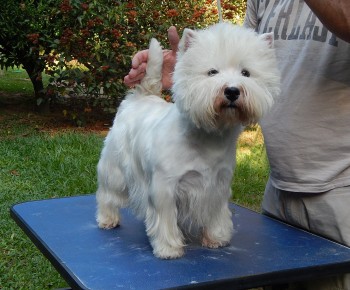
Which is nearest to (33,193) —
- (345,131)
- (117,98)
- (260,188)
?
(260,188)

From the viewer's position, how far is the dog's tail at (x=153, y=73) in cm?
246

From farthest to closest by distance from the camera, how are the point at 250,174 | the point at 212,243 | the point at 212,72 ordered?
1. the point at 250,174
2. the point at 212,243
3. the point at 212,72

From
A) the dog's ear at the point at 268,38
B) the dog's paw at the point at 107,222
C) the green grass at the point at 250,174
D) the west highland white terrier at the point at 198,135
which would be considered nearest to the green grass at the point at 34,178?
the green grass at the point at 250,174

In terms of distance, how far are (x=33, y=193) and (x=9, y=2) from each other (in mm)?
3411

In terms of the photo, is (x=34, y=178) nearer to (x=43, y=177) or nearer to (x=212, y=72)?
(x=43, y=177)

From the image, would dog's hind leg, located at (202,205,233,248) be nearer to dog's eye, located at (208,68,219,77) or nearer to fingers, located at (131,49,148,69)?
dog's eye, located at (208,68,219,77)

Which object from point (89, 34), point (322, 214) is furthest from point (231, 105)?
point (89, 34)

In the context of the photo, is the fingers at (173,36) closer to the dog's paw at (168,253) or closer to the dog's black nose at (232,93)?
the dog's black nose at (232,93)

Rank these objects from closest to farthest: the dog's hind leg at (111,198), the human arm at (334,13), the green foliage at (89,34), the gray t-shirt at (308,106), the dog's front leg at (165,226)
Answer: the human arm at (334,13) < the dog's front leg at (165,226) < the gray t-shirt at (308,106) < the dog's hind leg at (111,198) < the green foliage at (89,34)

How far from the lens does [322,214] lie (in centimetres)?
225

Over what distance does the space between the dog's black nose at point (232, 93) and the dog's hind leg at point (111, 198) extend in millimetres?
743

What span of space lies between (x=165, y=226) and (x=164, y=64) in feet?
2.63

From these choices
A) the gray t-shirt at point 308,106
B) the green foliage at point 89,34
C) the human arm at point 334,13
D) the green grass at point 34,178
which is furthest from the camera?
the green foliage at point 89,34

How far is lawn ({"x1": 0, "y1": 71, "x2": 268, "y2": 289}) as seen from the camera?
3852mm
